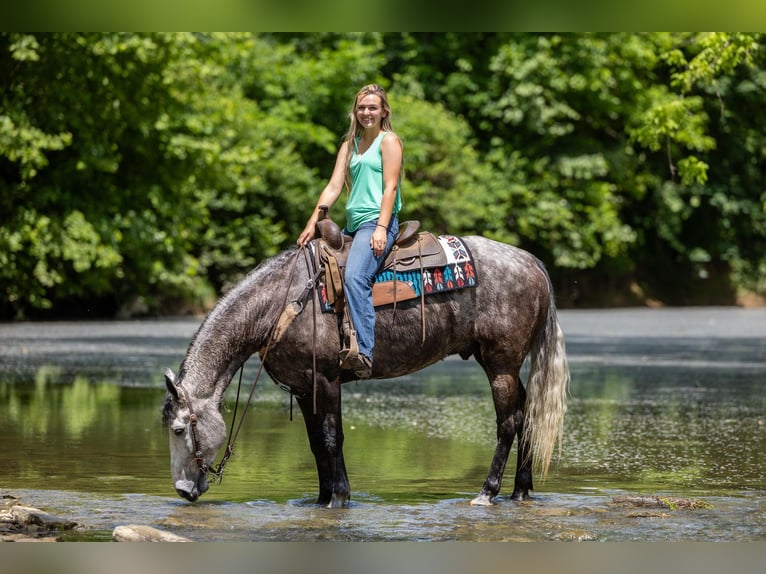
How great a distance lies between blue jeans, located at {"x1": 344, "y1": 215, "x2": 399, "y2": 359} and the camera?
8523mm

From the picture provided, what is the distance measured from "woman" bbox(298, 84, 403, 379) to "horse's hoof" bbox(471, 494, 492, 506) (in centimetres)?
105

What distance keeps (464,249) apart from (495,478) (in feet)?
4.91

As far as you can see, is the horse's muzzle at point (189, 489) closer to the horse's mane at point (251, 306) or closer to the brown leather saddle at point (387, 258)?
the horse's mane at point (251, 306)

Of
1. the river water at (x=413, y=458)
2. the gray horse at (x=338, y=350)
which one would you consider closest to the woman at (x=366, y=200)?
the gray horse at (x=338, y=350)

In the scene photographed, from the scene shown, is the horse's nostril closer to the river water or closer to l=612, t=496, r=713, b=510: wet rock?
the river water

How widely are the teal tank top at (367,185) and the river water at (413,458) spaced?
72.0 inches

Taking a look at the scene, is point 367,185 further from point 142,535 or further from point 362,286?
point 142,535

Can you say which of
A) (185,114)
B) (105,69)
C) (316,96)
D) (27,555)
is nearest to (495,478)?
(27,555)

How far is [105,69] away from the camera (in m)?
31.7

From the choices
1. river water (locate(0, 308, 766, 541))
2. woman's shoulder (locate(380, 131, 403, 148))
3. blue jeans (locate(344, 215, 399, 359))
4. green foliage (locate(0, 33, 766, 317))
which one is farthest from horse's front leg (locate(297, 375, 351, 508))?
green foliage (locate(0, 33, 766, 317))

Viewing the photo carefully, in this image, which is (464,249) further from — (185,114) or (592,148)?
(592,148)

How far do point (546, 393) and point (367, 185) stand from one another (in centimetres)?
186

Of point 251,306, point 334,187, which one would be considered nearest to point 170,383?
point 251,306

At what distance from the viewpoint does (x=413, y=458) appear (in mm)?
10953
